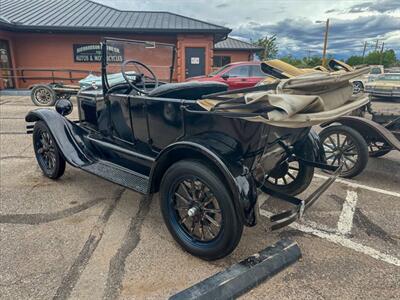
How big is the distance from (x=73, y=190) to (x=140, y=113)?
1.49m

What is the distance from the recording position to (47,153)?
3.91 m

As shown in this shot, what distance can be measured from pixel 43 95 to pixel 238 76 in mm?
6719

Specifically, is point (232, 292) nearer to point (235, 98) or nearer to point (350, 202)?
point (235, 98)

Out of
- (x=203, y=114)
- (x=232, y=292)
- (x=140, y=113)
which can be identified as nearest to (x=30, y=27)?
(x=140, y=113)

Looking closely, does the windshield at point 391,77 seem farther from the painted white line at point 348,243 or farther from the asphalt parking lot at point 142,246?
the painted white line at point 348,243

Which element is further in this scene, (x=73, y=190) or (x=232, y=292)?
(x=73, y=190)

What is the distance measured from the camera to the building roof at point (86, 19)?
13.3m

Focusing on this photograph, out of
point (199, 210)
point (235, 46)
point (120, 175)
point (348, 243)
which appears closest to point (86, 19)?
point (235, 46)

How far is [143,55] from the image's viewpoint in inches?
150

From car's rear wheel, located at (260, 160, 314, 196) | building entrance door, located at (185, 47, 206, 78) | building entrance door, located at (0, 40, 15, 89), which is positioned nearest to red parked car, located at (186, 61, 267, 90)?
building entrance door, located at (185, 47, 206, 78)

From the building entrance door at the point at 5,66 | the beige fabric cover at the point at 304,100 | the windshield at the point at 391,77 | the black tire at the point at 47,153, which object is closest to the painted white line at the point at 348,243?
the beige fabric cover at the point at 304,100

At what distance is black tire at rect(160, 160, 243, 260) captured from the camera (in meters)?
2.15

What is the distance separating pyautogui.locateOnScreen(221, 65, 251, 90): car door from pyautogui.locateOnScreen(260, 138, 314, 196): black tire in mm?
7037

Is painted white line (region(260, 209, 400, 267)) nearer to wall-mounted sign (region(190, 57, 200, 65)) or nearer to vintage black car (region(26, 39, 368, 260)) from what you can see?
vintage black car (region(26, 39, 368, 260))
